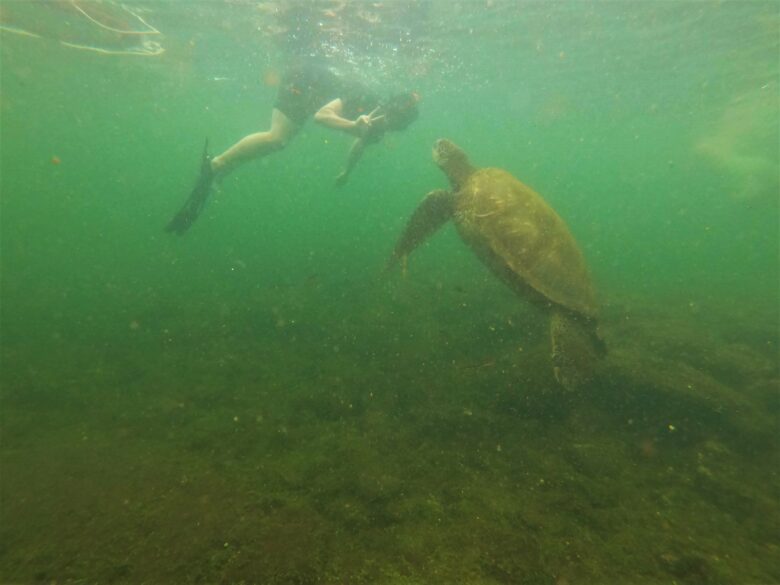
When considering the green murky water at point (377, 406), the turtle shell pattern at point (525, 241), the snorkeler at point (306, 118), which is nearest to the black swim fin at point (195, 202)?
the snorkeler at point (306, 118)

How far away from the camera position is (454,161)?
692 centimetres

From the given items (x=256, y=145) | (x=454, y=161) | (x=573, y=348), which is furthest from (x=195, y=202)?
(x=573, y=348)

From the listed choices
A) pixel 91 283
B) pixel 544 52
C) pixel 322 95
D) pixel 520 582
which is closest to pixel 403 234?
pixel 520 582

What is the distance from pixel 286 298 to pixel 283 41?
46.7ft

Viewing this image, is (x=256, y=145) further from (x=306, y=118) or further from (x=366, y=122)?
(x=366, y=122)

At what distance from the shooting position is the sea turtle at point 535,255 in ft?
15.0

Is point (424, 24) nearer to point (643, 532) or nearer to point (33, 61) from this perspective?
point (643, 532)

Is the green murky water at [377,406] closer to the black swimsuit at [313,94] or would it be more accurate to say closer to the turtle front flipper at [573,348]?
the turtle front flipper at [573,348]

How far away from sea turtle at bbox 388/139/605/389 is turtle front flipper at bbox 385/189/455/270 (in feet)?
0.05

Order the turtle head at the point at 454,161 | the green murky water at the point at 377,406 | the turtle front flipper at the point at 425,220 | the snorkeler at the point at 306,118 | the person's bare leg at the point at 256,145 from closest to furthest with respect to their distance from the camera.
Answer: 1. the green murky water at the point at 377,406
2. the turtle front flipper at the point at 425,220
3. the turtle head at the point at 454,161
4. the snorkeler at the point at 306,118
5. the person's bare leg at the point at 256,145

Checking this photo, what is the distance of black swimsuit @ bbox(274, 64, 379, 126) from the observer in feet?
34.1

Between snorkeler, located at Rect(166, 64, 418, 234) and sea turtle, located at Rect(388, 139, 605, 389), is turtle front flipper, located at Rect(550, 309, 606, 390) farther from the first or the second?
snorkeler, located at Rect(166, 64, 418, 234)

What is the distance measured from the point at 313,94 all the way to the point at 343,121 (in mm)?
1995

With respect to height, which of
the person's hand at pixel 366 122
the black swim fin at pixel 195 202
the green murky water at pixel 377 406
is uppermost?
the person's hand at pixel 366 122
